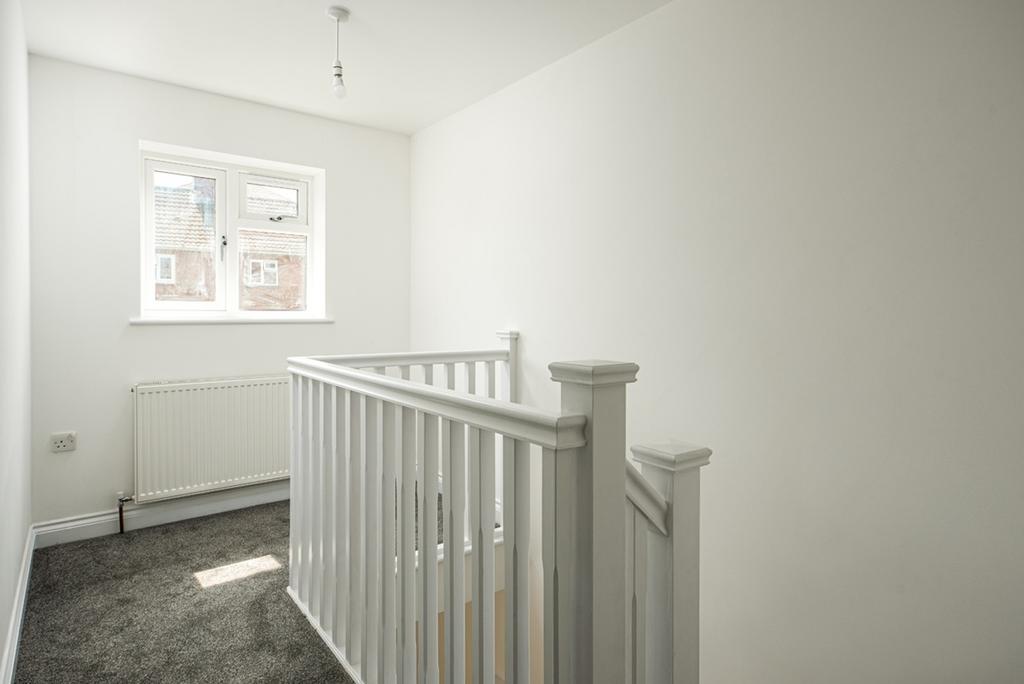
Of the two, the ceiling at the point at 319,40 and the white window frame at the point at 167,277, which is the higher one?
the ceiling at the point at 319,40

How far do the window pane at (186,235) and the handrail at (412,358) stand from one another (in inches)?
55.4

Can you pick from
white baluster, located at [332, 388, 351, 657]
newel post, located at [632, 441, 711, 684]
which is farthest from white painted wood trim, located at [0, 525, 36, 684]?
newel post, located at [632, 441, 711, 684]

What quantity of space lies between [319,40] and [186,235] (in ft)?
5.05

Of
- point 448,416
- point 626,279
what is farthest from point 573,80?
point 448,416

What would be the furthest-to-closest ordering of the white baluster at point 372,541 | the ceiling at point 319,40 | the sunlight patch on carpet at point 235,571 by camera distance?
Answer: the sunlight patch on carpet at point 235,571
the ceiling at point 319,40
the white baluster at point 372,541

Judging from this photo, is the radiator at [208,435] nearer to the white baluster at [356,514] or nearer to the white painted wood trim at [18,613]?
the white painted wood trim at [18,613]

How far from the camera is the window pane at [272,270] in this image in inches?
143

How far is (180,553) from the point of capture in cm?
281

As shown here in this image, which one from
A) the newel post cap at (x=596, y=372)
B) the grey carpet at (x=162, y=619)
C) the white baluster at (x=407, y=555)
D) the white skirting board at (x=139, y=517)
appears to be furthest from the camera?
the white skirting board at (x=139, y=517)

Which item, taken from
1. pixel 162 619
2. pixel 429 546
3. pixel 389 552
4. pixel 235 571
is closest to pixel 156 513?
pixel 235 571

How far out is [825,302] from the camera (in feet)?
6.04

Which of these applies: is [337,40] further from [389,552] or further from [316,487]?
[389,552]

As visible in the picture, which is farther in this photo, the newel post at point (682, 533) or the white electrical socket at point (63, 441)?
the white electrical socket at point (63, 441)

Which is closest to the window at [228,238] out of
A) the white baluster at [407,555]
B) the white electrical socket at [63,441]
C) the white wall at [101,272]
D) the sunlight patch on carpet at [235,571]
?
the white wall at [101,272]
